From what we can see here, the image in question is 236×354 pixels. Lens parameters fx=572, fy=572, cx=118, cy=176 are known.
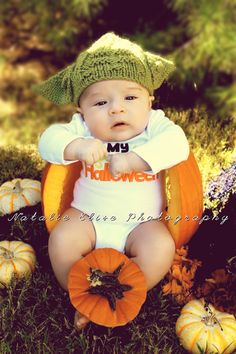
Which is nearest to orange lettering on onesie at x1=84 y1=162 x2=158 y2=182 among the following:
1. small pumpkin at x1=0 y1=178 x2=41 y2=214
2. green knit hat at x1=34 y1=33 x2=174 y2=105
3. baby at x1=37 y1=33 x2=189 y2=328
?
baby at x1=37 y1=33 x2=189 y2=328

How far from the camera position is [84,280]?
2.24 m

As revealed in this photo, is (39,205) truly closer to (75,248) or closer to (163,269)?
(75,248)

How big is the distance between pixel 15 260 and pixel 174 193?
79cm

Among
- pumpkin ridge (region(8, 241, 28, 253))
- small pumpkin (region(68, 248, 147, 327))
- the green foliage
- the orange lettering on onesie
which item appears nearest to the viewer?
small pumpkin (region(68, 248, 147, 327))

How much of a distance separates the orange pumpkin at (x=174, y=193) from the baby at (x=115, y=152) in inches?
2.8

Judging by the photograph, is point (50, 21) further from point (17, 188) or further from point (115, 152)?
point (115, 152)

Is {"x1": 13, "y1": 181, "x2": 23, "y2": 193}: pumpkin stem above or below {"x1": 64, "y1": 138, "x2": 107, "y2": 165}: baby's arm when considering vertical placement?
below

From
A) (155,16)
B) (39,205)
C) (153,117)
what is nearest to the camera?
(153,117)

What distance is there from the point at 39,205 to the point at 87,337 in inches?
36.3

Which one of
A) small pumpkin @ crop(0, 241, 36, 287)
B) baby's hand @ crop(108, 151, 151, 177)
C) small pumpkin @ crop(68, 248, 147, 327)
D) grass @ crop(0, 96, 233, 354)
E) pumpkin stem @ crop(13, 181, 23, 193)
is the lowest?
grass @ crop(0, 96, 233, 354)

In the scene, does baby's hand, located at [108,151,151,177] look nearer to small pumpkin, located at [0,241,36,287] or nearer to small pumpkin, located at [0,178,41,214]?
small pumpkin, located at [0,241,36,287]

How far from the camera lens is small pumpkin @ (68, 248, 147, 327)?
2156 mm

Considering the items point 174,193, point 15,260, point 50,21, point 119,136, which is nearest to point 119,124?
point 119,136

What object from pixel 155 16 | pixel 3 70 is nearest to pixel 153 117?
pixel 155 16
